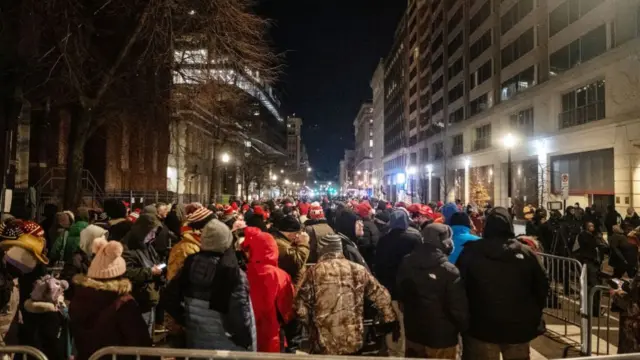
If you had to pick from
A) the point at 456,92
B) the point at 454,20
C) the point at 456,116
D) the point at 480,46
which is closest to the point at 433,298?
the point at 480,46

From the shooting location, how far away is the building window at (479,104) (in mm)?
45781

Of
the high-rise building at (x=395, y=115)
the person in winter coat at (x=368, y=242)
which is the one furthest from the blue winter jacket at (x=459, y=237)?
the high-rise building at (x=395, y=115)

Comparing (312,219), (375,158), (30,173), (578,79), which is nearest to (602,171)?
(578,79)

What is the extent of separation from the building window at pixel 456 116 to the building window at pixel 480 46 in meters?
5.78

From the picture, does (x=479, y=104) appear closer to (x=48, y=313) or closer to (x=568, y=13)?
(x=568, y=13)

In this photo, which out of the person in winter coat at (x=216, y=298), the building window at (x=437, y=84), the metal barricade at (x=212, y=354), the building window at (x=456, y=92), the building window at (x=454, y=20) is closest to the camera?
the metal barricade at (x=212, y=354)

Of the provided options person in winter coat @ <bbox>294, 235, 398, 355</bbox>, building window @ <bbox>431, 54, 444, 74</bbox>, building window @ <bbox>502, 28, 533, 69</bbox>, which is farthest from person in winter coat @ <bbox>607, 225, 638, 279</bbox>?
building window @ <bbox>431, 54, 444, 74</bbox>

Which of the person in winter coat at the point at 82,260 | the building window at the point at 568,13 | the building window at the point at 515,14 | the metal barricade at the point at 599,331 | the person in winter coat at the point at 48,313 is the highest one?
the building window at the point at 515,14

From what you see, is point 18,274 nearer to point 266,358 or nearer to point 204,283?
point 204,283

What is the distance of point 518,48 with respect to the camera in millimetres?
38500

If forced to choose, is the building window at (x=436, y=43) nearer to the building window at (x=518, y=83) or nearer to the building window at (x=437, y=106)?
the building window at (x=437, y=106)

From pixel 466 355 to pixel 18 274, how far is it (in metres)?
5.36

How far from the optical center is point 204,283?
421 cm

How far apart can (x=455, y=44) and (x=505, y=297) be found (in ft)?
185
